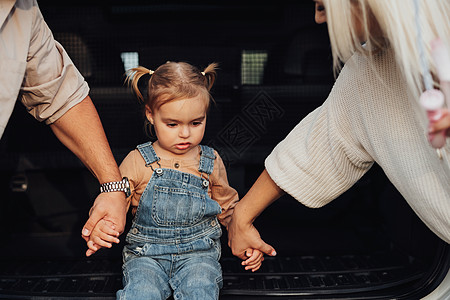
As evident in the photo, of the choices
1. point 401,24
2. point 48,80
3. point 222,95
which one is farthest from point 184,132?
point 401,24

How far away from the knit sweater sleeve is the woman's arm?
0.06 metres

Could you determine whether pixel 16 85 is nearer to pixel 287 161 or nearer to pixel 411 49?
pixel 287 161

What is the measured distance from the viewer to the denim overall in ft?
5.78

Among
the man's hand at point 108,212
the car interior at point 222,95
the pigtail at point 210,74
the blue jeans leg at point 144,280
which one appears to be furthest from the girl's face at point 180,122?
the car interior at point 222,95

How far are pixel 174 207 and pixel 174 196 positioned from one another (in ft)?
0.11

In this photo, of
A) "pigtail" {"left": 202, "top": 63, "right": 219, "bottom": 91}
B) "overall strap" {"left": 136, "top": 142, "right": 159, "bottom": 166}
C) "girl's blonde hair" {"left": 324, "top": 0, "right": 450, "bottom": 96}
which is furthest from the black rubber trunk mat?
"girl's blonde hair" {"left": 324, "top": 0, "right": 450, "bottom": 96}

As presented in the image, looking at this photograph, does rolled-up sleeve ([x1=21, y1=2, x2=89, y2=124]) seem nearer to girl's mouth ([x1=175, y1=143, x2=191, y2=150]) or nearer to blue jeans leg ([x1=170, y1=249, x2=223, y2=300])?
girl's mouth ([x1=175, y1=143, x2=191, y2=150])

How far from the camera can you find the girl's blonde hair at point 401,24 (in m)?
1.15

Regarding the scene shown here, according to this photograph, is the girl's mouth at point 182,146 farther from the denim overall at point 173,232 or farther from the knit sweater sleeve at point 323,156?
the knit sweater sleeve at point 323,156

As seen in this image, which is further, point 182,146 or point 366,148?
point 182,146

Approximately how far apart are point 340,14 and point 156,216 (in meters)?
0.91

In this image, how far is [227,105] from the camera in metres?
2.48

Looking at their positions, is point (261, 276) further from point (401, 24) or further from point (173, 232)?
point (401, 24)

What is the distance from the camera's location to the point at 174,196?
1.82 metres
